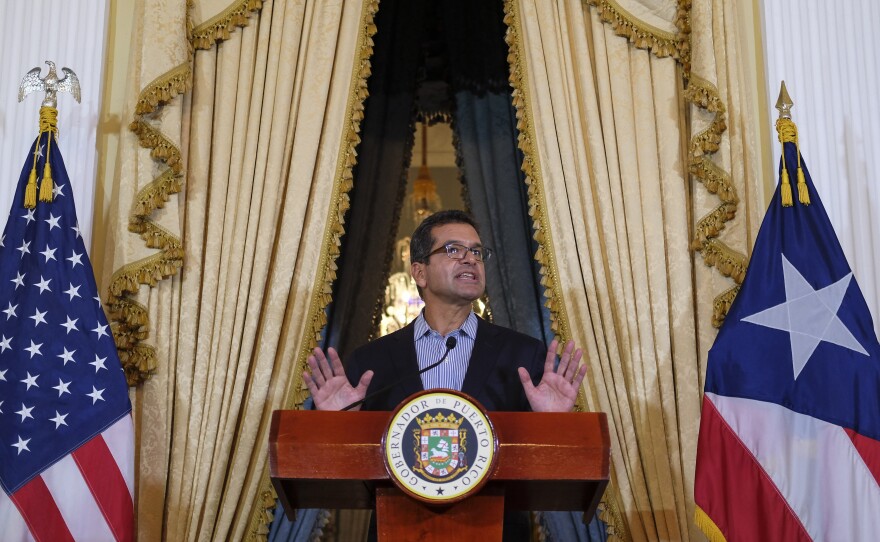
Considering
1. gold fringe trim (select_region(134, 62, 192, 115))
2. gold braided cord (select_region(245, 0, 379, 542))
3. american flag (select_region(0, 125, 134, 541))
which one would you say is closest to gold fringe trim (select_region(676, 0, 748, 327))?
gold braided cord (select_region(245, 0, 379, 542))

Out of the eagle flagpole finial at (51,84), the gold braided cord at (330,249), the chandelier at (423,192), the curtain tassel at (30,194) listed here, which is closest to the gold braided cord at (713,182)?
the gold braided cord at (330,249)

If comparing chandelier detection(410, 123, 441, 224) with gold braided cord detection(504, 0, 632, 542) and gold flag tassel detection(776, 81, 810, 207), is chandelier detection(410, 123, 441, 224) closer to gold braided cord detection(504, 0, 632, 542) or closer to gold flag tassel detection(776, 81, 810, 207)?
gold braided cord detection(504, 0, 632, 542)

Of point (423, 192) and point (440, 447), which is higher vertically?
point (423, 192)

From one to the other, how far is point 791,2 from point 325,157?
189 cm

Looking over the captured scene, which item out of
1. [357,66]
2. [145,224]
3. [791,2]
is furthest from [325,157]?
[791,2]

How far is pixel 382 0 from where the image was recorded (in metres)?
4.80

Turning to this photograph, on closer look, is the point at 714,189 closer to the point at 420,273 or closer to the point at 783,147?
the point at 783,147

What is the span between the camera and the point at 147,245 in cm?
370

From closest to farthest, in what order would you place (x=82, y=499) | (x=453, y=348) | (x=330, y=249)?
1. (x=453, y=348)
2. (x=82, y=499)
3. (x=330, y=249)

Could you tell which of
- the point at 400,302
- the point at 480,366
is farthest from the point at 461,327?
the point at 400,302

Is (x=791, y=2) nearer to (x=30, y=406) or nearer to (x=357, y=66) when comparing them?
(x=357, y=66)

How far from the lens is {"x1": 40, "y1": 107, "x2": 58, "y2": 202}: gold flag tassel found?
139 inches

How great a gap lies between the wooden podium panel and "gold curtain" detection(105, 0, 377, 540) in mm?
1306

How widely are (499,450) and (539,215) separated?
1.74 metres
